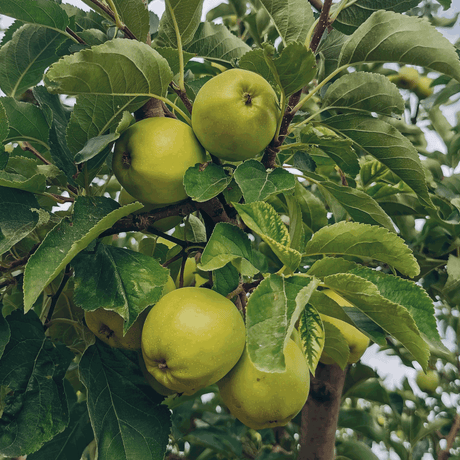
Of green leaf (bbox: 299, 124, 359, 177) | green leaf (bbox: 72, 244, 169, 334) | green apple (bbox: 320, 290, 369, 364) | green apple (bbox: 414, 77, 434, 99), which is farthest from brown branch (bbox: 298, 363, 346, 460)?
green apple (bbox: 414, 77, 434, 99)

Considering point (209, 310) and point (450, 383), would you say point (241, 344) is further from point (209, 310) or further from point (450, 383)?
point (450, 383)

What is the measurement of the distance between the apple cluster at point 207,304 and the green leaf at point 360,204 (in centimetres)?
19

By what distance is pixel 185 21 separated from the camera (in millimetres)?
882

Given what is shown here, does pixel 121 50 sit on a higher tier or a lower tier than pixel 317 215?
higher

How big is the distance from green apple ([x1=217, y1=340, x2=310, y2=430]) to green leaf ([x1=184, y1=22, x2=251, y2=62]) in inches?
26.4

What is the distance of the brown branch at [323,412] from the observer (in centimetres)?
134

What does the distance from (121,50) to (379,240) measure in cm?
48

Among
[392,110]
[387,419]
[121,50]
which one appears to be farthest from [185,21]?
[387,419]

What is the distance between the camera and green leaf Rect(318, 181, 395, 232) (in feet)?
2.89

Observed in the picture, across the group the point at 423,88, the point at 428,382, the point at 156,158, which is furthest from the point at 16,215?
the point at 428,382

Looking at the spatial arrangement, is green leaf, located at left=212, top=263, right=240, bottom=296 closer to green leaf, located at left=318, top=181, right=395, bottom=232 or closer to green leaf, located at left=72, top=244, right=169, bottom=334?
green leaf, located at left=72, top=244, right=169, bottom=334

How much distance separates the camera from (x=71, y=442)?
105 centimetres

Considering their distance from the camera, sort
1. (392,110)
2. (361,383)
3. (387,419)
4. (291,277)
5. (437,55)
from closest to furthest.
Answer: (291,277)
(437,55)
(392,110)
(361,383)
(387,419)

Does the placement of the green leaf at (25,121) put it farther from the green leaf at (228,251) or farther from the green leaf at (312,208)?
the green leaf at (312,208)
